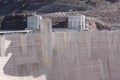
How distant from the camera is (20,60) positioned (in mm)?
18031

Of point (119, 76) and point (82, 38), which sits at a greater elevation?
point (82, 38)

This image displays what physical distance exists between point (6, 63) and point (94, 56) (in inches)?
209

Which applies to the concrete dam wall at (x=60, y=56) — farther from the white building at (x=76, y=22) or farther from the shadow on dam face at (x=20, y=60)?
the white building at (x=76, y=22)

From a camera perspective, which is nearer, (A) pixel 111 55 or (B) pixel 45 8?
(A) pixel 111 55

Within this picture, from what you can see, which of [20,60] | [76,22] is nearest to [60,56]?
[20,60]

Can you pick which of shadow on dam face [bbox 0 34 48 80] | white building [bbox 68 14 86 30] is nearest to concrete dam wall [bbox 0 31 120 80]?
shadow on dam face [bbox 0 34 48 80]

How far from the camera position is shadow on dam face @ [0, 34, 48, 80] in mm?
17422

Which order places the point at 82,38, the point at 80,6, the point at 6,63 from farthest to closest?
the point at 80,6 → the point at 82,38 → the point at 6,63

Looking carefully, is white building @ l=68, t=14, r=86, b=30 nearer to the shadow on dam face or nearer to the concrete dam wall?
the concrete dam wall

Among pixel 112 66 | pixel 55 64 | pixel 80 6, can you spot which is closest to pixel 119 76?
pixel 112 66

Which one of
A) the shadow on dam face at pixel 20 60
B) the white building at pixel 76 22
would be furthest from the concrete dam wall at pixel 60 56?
the white building at pixel 76 22

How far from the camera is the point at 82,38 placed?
20.5 m

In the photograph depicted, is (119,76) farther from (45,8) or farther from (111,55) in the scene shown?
(45,8)

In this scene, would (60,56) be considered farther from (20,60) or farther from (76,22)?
(76,22)
